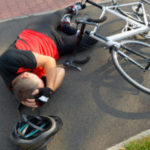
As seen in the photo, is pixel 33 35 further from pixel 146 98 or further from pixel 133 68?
pixel 146 98

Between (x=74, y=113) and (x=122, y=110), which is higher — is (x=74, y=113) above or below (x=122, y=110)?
above

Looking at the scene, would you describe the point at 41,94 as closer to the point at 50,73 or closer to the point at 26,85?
the point at 26,85

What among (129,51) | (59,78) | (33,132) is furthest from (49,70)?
(129,51)

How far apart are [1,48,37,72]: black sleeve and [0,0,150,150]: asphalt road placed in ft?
2.13

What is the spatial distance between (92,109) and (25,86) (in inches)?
38.6

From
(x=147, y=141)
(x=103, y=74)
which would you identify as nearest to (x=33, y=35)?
(x=103, y=74)

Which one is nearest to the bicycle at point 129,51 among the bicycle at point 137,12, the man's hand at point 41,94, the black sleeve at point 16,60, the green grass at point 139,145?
the bicycle at point 137,12

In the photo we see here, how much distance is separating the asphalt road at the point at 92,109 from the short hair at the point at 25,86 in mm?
536

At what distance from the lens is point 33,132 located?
1716mm

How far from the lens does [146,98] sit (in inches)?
88.2

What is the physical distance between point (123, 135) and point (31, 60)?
1452mm

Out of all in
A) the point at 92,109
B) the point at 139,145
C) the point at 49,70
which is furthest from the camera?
the point at 92,109

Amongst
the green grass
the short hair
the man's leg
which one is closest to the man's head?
the short hair

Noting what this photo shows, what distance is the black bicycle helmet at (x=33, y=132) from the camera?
5.37ft
